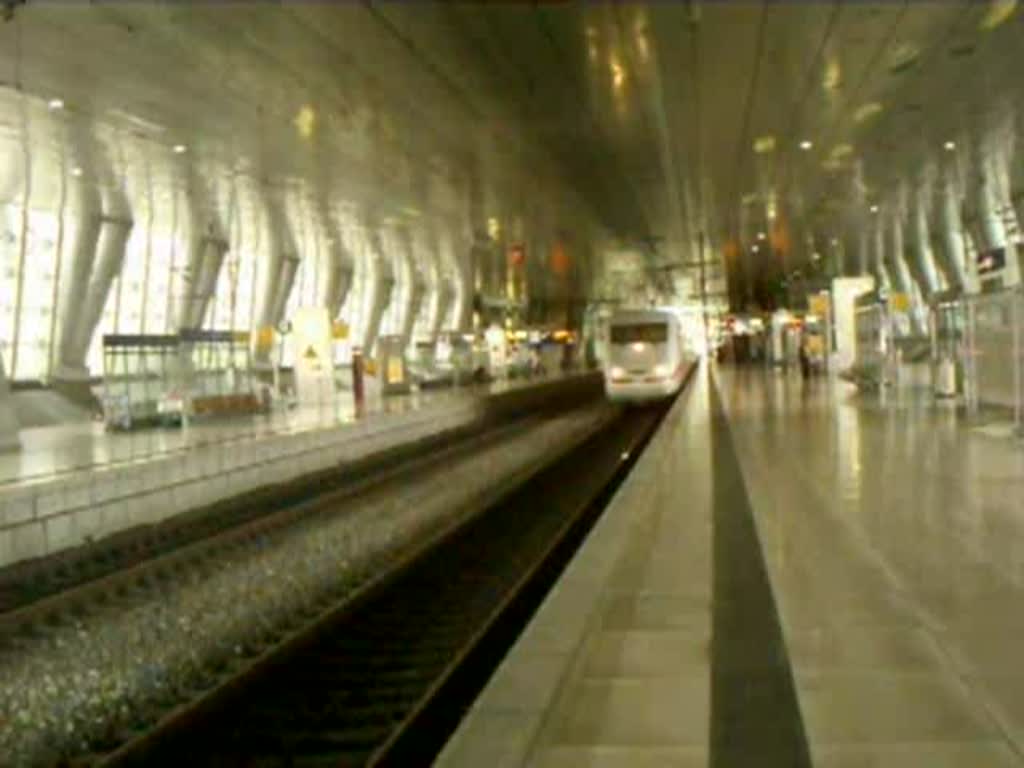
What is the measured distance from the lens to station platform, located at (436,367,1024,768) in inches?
218

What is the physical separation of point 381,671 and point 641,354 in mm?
35267

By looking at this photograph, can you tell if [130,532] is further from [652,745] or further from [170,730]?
[652,745]

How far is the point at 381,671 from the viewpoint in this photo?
388 inches

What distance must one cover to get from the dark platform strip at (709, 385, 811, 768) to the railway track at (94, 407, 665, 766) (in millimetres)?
1702

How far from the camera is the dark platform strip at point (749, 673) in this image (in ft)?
18.3

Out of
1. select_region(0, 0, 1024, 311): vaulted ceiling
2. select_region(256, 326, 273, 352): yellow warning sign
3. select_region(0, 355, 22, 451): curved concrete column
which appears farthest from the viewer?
select_region(256, 326, 273, 352): yellow warning sign

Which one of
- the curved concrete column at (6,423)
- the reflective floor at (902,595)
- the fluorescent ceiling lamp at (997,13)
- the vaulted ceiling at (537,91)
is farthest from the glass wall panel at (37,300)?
the fluorescent ceiling lamp at (997,13)

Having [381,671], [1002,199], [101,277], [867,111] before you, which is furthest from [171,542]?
[1002,199]

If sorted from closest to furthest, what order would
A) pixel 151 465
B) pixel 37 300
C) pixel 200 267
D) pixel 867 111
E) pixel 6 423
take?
pixel 151 465 → pixel 6 423 → pixel 867 111 → pixel 37 300 → pixel 200 267

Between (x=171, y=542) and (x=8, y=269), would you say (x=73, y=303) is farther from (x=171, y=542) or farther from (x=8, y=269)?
(x=171, y=542)

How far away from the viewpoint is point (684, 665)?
7.11 meters

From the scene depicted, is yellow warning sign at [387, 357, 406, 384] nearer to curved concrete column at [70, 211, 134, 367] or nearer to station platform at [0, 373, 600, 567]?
curved concrete column at [70, 211, 134, 367]

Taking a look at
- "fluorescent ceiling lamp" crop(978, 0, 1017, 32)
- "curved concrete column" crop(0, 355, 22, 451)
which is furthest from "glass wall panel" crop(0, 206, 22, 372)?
"fluorescent ceiling lamp" crop(978, 0, 1017, 32)

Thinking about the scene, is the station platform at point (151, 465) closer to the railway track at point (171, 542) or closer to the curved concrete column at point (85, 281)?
the railway track at point (171, 542)
